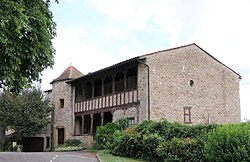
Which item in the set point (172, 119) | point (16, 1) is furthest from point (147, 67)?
point (16, 1)

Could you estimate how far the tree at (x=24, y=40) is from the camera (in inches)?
392

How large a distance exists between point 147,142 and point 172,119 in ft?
28.6

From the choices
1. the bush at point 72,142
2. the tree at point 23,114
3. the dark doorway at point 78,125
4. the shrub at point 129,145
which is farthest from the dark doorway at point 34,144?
the shrub at point 129,145

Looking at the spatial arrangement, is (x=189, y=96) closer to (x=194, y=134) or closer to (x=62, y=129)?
(x=194, y=134)

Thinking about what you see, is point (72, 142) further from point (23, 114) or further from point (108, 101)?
point (108, 101)

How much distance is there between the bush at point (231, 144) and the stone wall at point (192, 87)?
13850mm

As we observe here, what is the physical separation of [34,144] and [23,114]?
648cm

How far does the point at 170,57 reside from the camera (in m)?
29.5

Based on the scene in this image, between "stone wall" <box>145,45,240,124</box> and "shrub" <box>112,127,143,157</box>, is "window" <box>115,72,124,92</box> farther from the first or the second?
"shrub" <box>112,127,143,157</box>

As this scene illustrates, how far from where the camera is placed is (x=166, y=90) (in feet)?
94.8

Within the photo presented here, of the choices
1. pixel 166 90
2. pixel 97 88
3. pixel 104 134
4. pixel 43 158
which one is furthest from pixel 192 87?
pixel 43 158

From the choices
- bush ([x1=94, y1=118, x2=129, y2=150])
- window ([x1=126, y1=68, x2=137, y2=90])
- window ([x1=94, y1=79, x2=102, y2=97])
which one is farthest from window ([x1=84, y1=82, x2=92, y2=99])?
bush ([x1=94, y1=118, x2=129, y2=150])

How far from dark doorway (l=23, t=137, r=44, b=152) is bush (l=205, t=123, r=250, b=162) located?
1226 inches

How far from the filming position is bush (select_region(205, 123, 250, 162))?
43.5 ft
